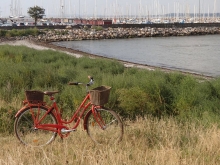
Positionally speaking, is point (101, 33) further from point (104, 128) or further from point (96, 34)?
point (104, 128)

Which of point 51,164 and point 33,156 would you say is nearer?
point 51,164

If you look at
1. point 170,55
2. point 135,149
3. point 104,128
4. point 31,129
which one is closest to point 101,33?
point 170,55

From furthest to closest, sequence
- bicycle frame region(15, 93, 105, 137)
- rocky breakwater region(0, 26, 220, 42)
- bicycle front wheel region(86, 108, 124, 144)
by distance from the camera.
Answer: rocky breakwater region(0, 26, 220, 42) → bicycle frame region(15, 93, 105, 137) → bicycle front wheel region(86, 108, 124, 144)

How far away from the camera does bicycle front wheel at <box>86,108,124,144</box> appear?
565 cm

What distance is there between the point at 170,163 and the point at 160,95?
4.93m

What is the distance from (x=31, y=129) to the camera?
616 cm

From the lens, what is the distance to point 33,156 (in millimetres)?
5055

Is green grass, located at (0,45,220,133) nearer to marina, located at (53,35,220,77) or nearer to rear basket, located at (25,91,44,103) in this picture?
rear basket, located at (25,91,44,103)

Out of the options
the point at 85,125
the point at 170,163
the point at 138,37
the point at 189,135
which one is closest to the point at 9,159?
the point at 85,125

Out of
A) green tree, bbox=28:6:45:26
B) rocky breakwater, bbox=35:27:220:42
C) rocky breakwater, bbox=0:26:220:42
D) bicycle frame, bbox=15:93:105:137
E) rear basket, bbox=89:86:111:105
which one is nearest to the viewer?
rear basket, bbox=89:86:111:105

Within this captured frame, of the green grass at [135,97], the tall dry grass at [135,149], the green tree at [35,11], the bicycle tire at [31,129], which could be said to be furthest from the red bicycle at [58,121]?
the green tree at [35,11]

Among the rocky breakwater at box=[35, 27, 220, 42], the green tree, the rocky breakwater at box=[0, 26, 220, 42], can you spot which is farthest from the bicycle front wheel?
the green tree

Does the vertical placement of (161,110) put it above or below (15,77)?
below

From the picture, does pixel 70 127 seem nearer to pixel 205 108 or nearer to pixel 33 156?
pixel 33 156
